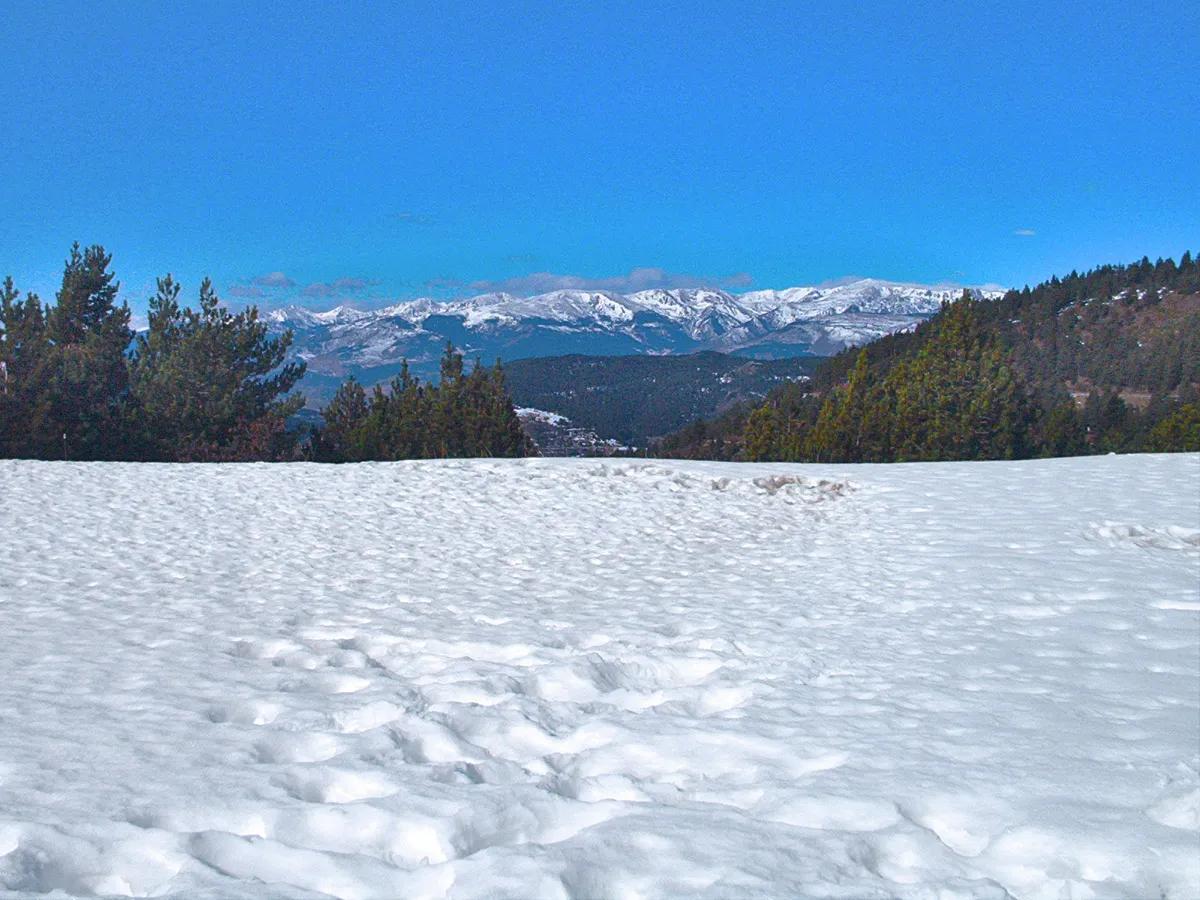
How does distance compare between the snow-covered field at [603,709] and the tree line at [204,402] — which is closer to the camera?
the snow-covered field at [603,709]

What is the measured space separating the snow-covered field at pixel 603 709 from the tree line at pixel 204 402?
18.1 m

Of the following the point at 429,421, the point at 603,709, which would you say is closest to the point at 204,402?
the point at 429,421

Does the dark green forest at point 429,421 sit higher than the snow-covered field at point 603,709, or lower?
higher

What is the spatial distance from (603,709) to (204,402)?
3029 cm

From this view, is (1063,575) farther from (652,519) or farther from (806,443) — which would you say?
(806,443)

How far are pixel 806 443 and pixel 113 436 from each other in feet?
78.4

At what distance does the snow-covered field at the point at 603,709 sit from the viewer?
3.04 metres

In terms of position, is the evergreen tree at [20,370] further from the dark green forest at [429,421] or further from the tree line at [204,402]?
the dark green forest at [429,421]

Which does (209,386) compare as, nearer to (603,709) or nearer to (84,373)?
(84,373)

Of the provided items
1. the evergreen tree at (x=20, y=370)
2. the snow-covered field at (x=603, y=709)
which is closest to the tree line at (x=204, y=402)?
the evergreen tree at (x=20, y=370)

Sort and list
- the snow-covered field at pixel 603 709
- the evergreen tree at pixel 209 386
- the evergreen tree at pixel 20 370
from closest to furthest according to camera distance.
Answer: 1. the snow-covered field at pixel 603 709
2. the evergreen tree at pixel 20 370
3. the evergreen tree at pixel 209 386

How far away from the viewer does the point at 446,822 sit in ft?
10.8

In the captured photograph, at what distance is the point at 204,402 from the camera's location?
31203mm

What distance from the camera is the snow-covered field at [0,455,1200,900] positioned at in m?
3.04
